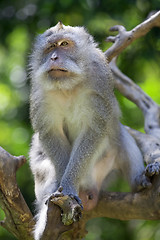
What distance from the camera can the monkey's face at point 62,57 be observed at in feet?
15.4

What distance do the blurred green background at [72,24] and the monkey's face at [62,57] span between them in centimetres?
274

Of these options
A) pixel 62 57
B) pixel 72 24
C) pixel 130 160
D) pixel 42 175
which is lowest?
pixel 130 160

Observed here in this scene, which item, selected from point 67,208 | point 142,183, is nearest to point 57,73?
point 67,208

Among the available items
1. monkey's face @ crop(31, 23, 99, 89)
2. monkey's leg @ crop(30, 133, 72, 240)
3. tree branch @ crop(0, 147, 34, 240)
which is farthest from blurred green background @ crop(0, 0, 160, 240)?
tree branch @ crop(0, 147, 34, 240)

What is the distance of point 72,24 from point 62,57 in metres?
3.57

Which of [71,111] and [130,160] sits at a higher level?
[71,111]

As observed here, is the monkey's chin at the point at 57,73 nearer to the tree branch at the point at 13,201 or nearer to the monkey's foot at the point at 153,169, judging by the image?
the tree branch at the point at 13,201

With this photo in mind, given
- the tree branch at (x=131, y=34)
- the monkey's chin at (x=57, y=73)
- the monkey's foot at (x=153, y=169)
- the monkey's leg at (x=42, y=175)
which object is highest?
the tree branch at (x=131, y=34)

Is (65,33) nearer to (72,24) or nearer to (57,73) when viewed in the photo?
(57,73)

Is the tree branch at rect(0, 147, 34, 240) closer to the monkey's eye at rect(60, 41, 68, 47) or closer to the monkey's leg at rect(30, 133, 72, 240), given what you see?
the monkey's leg at rect(30, 133, 72, 240)

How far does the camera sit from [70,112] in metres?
5.01

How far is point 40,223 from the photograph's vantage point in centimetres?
452

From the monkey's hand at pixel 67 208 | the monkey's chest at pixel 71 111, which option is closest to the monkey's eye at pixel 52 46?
the monkey's chest at pixel 71 111

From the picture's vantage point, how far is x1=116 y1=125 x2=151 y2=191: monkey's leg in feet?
17.7
